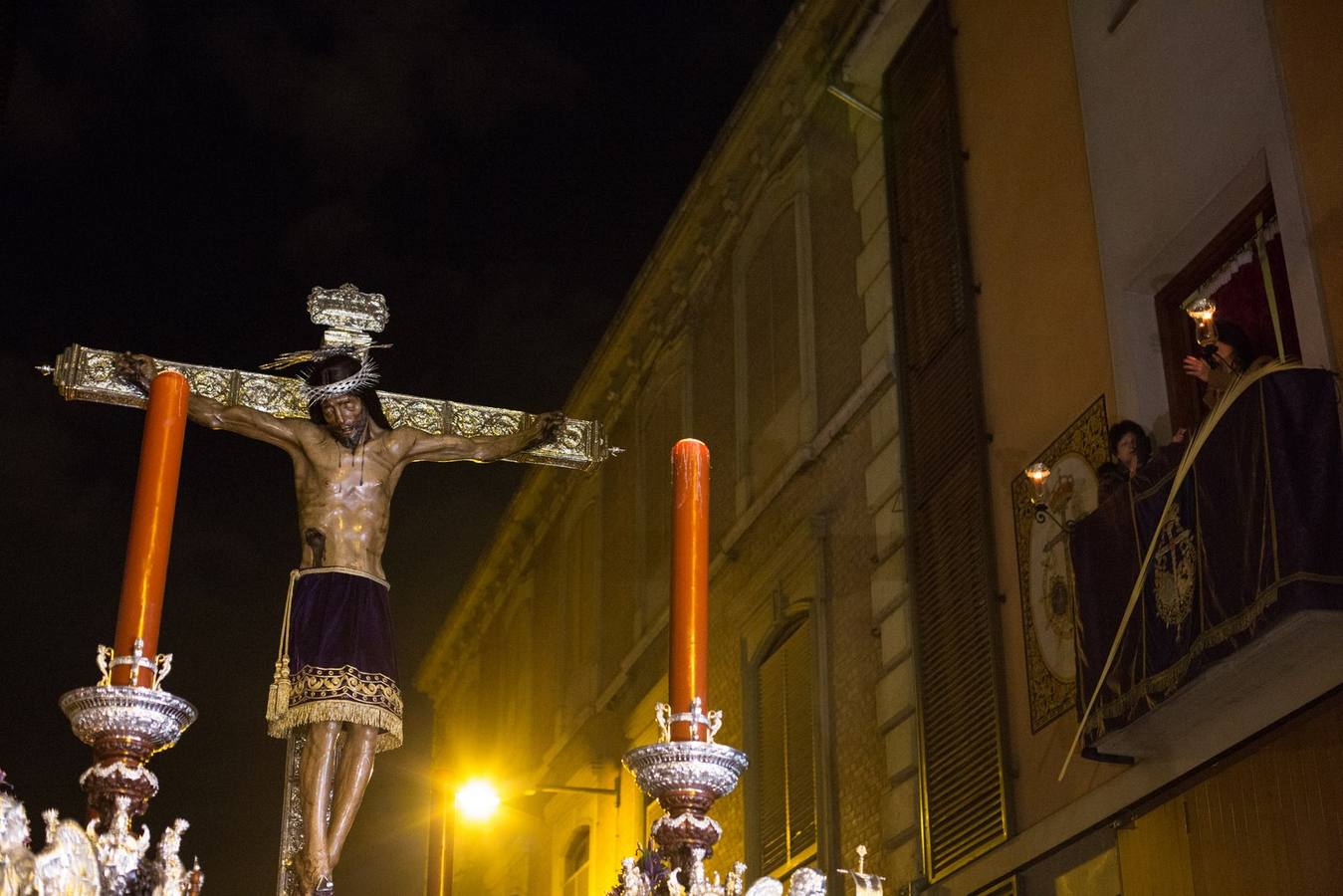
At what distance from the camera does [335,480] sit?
594cm

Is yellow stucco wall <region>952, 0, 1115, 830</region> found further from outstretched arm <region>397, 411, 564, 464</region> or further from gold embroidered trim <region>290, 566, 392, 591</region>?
gold embroidered trim <region>290, 566, 392, 591</region>

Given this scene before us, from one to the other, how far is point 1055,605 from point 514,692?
1343 centimetres

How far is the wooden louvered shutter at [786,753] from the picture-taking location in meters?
12.7

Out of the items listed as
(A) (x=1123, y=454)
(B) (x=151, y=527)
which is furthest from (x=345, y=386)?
(A) (x=1123, y=454)

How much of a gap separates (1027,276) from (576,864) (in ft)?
33.1

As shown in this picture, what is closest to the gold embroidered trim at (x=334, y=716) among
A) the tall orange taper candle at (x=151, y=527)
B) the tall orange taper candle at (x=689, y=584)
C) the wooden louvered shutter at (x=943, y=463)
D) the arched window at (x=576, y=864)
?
the tall orange taper candle at (x=151, y=527)

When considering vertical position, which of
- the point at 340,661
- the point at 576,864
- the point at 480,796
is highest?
the point at 480,796

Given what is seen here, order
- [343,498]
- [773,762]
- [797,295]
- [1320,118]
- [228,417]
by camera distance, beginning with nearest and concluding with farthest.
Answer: [343,498]
[228,417]
[1320,118]
[773,762]
[797,295]

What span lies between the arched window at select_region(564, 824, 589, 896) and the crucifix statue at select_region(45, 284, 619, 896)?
12.0 metres

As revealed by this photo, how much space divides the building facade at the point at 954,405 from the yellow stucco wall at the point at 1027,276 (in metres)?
0.03

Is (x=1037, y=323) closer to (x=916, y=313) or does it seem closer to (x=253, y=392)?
(x=916, y=313)

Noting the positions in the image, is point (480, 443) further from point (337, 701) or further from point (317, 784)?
point (317, 784)

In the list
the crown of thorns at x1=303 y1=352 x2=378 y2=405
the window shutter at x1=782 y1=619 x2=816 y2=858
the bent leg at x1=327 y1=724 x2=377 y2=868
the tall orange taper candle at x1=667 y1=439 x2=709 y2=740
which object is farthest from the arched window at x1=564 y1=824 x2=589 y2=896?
the tall orange taper candle at x1=667 y1=439 x2=709 y2=740

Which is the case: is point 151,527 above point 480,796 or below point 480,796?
below
